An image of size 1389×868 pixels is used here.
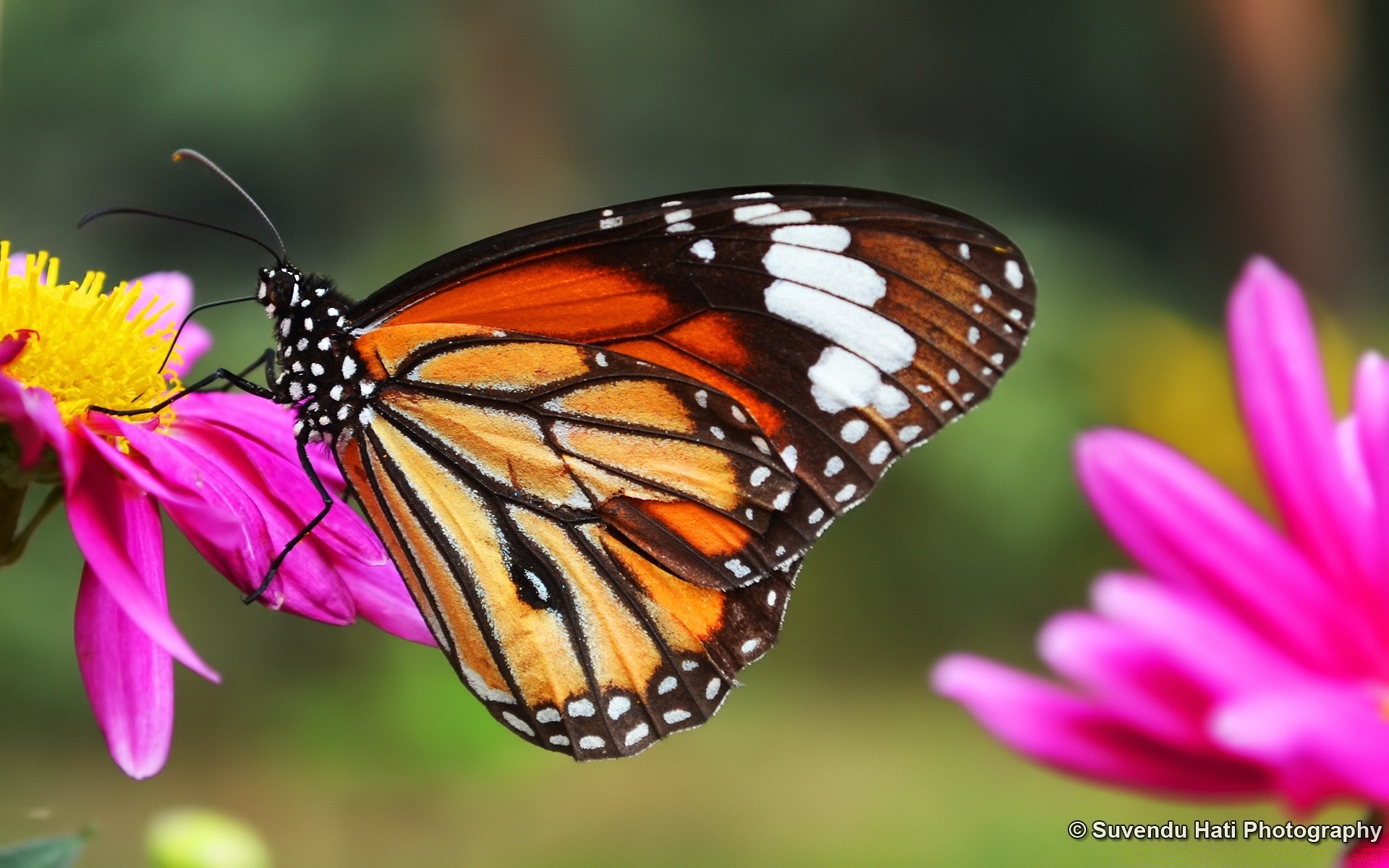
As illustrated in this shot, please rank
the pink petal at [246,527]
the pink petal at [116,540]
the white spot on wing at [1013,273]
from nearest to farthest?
the pink petal at [116,540] → the pink petal at [246,527] → the white spot on wing at [1013,273]

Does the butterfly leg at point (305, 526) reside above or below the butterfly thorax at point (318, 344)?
below

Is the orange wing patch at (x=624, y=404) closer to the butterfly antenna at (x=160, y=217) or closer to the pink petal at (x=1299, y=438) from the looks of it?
the butterfly antenna at (x=160, y=217)

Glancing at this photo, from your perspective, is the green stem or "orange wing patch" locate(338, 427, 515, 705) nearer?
the green stem

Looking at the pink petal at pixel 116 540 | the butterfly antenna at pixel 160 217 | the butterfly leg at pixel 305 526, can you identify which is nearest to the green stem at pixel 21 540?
the pink petal at pixel 116 540

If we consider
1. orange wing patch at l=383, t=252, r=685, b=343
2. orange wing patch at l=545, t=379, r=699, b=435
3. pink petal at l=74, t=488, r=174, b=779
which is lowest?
pink petal at l=74, t=488, r=174, b=779

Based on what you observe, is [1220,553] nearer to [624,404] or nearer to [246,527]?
[246,527]

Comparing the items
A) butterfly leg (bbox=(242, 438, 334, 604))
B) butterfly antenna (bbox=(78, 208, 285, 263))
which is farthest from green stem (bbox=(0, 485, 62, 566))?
butterfly antenna (bbox=(78, 208, 285, 263))

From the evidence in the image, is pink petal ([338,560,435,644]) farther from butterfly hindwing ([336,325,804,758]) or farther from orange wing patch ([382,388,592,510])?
orange wing patch ([382,388,592,510])
